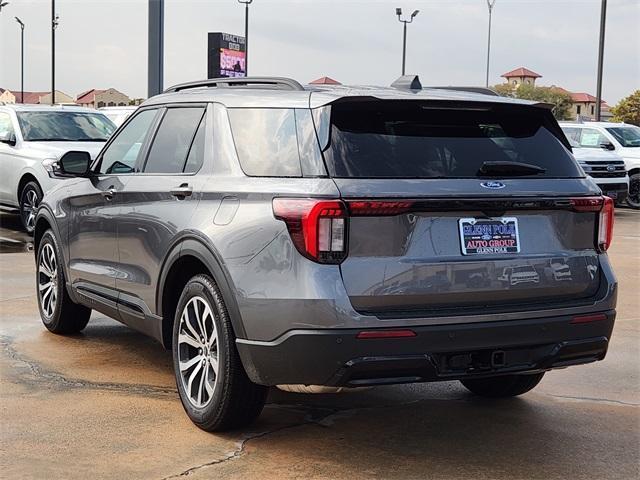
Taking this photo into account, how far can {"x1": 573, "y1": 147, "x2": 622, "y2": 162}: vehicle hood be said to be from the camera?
19797 mm

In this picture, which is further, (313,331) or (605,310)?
(605,310)

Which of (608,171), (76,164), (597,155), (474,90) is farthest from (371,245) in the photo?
(597,155)

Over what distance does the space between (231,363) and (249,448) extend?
17.6 inches

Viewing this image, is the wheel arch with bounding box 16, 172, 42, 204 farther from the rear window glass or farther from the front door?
the rear window glass

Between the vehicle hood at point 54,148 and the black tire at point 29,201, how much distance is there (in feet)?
1.46

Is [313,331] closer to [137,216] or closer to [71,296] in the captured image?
[137,216]

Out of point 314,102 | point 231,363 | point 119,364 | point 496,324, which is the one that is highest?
point 314,102

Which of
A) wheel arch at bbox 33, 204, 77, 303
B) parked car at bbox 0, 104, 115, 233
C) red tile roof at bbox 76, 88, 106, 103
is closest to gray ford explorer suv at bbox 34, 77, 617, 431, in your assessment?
wheel arch at bbox 33, 204, 77, 303

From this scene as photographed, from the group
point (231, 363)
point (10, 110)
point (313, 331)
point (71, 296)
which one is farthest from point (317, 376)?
point (10, 110)

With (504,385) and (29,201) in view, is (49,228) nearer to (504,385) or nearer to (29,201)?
(504,385)

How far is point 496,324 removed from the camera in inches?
167

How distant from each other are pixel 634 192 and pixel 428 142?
18.1 metres

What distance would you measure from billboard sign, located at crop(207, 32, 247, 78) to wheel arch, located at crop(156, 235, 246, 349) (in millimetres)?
28127

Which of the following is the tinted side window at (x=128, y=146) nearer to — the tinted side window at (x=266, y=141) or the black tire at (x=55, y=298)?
the black tire at (x=55, y=298)
